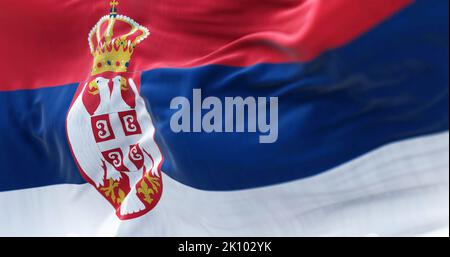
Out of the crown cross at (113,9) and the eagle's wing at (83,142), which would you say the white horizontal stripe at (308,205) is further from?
the crown cross at (113,9)

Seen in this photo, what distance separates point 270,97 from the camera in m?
2.19

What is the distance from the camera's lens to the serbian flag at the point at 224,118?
2037 millimetres

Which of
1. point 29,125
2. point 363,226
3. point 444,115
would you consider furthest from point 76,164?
point 444,115

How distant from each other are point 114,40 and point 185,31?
0.23 m

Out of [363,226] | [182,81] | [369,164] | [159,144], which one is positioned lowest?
[363,226]

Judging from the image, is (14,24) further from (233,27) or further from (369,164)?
(369,164)

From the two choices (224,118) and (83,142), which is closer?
(224,118)

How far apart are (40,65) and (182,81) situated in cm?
51

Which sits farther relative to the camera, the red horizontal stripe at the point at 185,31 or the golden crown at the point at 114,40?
the golden crown at the point at 114,40

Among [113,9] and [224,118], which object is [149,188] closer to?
[224,118]

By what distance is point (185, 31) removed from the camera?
232cm

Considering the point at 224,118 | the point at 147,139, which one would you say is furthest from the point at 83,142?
the point at 224,118

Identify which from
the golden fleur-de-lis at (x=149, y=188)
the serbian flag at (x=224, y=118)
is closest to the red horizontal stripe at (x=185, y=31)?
the serbian flag at (x=224, y=118)

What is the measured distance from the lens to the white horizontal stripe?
79.9 inches
